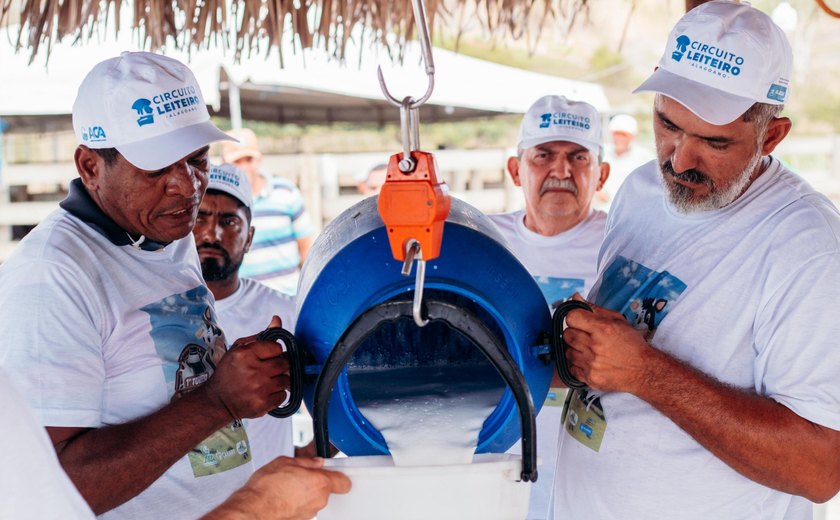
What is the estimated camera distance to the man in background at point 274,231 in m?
4.49

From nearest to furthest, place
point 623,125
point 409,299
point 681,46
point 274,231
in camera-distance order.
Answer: point 409,299, point 681,46, point 274,231, point 623,125

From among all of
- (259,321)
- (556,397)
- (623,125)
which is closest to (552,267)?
(556,397)

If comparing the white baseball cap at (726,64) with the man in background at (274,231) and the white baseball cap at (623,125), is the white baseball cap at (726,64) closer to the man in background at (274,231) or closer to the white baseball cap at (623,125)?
the man in background at (274,231)

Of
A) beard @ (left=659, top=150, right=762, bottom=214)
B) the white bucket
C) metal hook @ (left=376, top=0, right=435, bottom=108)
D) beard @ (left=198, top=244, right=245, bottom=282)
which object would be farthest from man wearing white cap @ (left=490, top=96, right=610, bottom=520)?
metal hook @ (left=376, top=0, right=435, bottom=108)

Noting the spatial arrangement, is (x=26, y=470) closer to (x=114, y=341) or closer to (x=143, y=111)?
(x=114, y=341)

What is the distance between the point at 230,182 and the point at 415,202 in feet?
6.05

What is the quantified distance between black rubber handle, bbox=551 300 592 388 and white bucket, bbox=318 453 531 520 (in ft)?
0.92

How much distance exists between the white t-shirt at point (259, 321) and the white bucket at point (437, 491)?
1.48 metres

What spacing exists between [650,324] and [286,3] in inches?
66.2

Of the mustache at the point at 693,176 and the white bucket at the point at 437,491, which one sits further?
the mustache at the point at 693,176

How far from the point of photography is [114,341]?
5.02 feet

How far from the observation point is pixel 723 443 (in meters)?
1.48

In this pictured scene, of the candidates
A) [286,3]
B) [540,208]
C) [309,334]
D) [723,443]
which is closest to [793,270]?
[723,443]

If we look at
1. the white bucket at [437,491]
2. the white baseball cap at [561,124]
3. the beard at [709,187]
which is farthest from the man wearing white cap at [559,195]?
the white bucket at [437,491]
